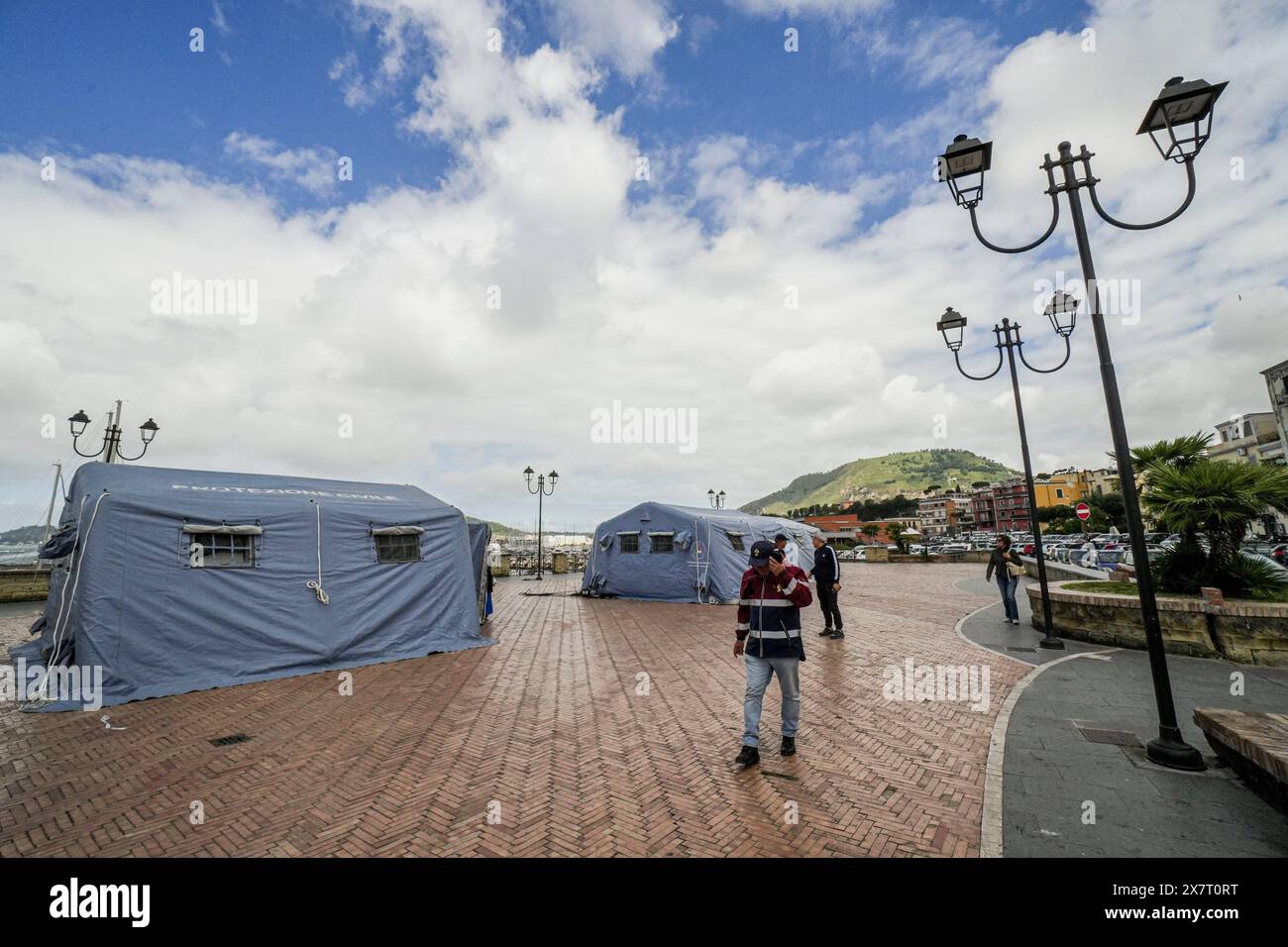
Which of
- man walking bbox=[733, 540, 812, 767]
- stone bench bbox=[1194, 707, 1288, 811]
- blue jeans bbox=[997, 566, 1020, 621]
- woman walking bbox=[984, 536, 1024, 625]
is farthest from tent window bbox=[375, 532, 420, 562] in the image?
blue jeans bbox=[997, 566, 1020, 621]

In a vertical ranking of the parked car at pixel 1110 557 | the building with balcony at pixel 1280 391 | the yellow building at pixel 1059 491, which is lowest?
the parked car at pixel 1110 557

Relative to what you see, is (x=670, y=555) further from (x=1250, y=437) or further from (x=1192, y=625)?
(x=1250, y=437)

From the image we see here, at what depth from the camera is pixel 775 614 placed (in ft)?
14.2

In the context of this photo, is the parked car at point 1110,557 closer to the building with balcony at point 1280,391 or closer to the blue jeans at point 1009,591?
the blue jeans at point 1009,591

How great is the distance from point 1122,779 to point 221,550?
34.1ft

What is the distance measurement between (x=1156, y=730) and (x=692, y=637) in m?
6.51

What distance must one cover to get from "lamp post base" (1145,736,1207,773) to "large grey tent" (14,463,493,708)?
8885mm

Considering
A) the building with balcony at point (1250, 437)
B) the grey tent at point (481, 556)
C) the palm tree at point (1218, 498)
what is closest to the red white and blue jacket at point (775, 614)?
the palm tree at point (1218, 498)

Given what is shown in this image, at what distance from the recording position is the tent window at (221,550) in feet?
23.4

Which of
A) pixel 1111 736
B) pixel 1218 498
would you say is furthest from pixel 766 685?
pixel 1218 498

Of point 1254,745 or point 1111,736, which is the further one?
point 1111,736

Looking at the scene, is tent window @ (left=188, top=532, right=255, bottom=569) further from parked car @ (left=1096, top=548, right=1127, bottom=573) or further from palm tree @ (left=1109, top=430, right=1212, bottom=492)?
parked car @ (left=1096, top=548, right=1127, bottom=573)

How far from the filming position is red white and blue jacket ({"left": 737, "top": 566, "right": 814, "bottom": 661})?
4312 mm

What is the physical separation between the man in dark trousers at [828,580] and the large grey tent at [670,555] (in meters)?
5.36
